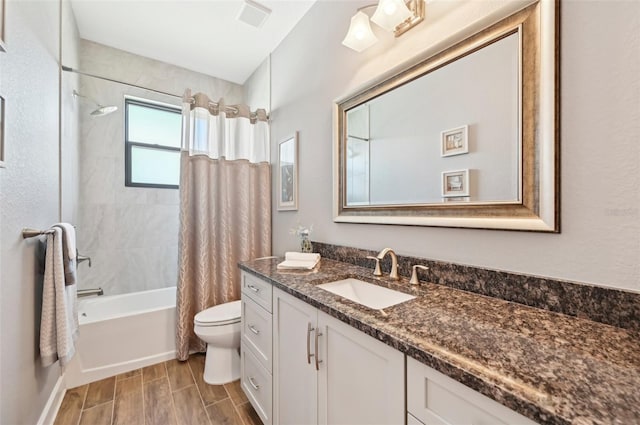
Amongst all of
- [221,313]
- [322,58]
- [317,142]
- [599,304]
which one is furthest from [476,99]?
[221,313]

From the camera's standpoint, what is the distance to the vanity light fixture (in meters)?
1.23

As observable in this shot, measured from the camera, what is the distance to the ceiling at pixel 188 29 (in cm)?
202

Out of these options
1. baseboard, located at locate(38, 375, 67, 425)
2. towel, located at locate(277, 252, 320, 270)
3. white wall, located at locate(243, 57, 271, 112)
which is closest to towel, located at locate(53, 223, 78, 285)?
baseboard, located at locate(38, 375, 67, 425)

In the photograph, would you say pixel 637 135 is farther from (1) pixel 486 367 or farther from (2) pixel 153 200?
(2) pixel 153 200

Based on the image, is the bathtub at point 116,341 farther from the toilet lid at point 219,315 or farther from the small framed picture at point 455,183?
the small framed picture at point 455,183

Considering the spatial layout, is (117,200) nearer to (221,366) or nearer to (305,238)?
(221,366)

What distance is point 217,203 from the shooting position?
2.30 meters

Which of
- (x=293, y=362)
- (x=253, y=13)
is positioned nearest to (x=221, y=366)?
(x=293, y=362)

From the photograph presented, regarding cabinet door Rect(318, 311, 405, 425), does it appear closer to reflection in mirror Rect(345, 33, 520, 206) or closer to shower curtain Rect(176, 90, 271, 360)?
reflection in mirror Rect(345, 33, 520, 206)

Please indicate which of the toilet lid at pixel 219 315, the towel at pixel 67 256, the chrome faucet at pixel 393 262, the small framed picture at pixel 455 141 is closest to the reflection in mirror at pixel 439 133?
the small framed picture at pixel 455 141

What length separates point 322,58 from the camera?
6.23 feet

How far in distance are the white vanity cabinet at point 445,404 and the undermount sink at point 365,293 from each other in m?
0.45

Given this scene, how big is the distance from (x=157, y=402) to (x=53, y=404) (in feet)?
1.77

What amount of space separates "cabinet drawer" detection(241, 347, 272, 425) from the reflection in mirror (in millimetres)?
1099
